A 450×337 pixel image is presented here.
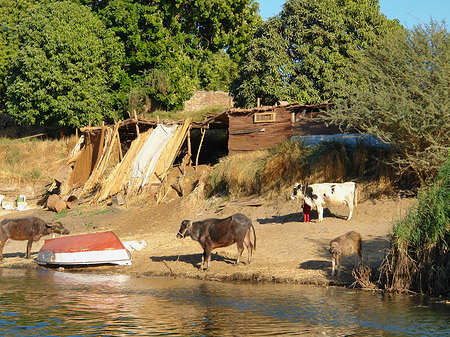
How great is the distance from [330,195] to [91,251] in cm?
849

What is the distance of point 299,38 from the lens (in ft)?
115

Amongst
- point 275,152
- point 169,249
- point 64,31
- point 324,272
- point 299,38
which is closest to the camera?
point 324,272

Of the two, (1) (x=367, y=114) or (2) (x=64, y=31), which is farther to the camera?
(2) (x=64, y=31)

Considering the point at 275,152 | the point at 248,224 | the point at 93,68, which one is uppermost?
the point at 93,68

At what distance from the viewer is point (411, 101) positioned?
20281 mm

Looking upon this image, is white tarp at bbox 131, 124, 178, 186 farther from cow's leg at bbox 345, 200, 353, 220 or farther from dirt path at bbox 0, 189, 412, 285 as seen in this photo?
cow's leg at bbox 345, 200, 353, 220

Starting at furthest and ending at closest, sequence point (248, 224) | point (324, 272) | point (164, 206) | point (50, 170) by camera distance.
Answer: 1. point (50, 170)
2. point (164, 206)
3. point (248, 224)
4. point (324, 272)

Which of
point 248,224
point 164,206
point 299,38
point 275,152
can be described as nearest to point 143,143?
point 164,206

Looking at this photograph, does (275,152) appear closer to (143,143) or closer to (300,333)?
(143,143)

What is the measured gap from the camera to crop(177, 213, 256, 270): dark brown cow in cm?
1664

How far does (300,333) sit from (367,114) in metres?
12.0

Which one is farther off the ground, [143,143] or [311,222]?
[143,143]

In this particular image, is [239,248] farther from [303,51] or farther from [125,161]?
[303,51]

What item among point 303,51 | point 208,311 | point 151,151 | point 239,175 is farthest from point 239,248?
point 303,51
